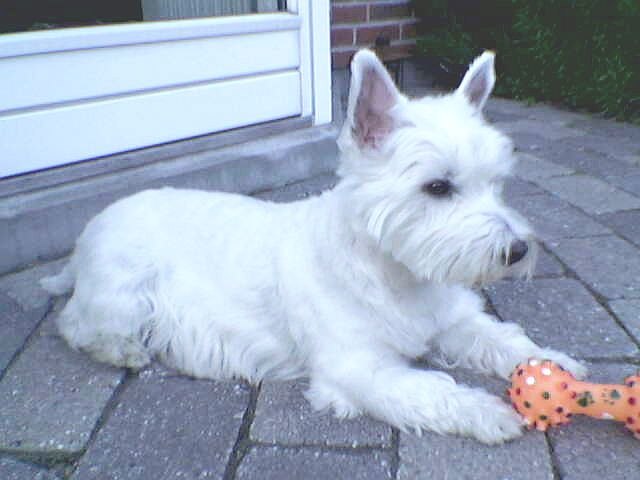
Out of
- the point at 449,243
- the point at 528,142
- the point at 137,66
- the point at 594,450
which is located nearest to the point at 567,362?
the point at 594,450

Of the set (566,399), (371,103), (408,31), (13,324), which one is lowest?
(13,324)

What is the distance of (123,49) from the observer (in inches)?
Result: 150

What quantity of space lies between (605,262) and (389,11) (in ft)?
13.5

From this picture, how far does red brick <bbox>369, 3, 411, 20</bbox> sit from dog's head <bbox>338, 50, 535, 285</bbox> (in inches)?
165

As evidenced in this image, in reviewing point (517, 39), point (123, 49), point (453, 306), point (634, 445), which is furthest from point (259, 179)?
point (517, 39)

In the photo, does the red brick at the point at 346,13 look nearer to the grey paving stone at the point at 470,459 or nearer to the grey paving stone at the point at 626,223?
the grey paving stone at the point at 626,223

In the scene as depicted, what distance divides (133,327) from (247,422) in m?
0.79

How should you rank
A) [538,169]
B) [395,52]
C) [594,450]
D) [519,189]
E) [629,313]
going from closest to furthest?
[594,450]
[629,313]
[519,189]
[538,169]
[395,52]

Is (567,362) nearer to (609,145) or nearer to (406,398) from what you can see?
(406,398)

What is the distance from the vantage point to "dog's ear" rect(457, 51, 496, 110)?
2.40 metres

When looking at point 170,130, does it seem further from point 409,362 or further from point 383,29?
point 383,29

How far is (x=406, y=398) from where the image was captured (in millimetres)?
2146

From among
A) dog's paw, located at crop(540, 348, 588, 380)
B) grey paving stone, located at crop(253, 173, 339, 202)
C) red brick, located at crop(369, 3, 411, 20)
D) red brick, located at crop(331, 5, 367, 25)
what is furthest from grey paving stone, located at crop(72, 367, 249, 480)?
red brick, located at crop(369, 3, 411, 20)

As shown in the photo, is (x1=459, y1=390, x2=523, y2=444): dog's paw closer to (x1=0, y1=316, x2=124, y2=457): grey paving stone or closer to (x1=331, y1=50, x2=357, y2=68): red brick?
(x1=0, y1=316, x2=124, y2=457): grey paving stone
